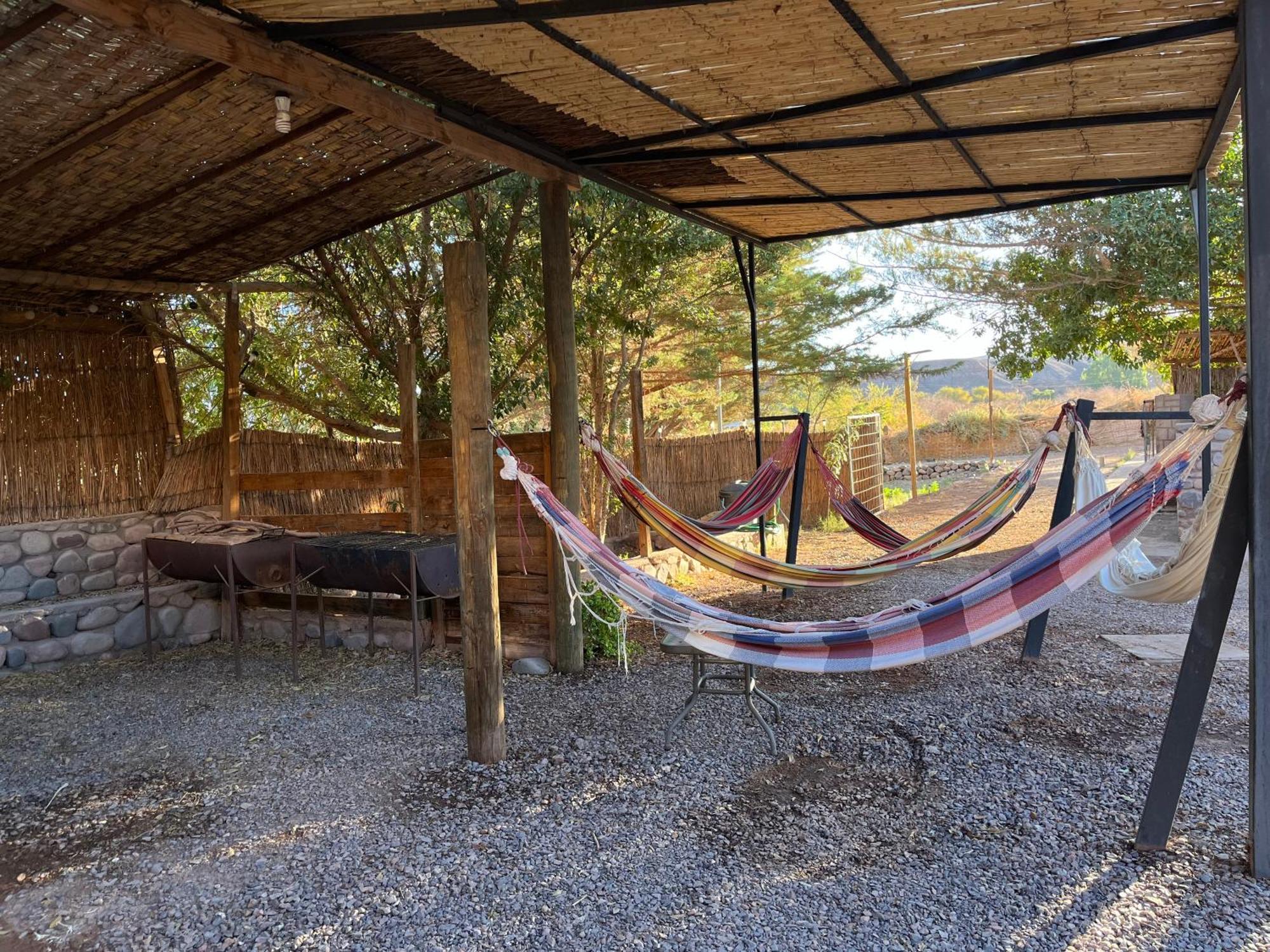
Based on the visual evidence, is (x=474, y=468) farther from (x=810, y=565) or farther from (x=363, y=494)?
(x=363, y=494)

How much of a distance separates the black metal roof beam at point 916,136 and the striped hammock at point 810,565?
1.14 meters

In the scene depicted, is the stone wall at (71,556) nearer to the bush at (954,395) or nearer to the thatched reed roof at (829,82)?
the thatched reed roof at (829,82)

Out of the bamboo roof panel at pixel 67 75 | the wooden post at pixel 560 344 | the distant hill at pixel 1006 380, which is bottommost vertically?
the wooden post at pixel 560 344

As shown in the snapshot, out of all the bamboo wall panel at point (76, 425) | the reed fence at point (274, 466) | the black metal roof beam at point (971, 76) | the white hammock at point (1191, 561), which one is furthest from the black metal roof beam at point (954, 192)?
the bamboo wall panel at point (76, 425)

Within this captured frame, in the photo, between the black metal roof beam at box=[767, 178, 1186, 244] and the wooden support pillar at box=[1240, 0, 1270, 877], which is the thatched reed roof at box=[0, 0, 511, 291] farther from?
the wooden support pillar at box=[1240, 0, 1270, 877]

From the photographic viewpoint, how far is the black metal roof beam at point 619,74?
8.07 feet

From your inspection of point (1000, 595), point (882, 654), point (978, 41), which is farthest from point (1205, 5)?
point (882, 654)

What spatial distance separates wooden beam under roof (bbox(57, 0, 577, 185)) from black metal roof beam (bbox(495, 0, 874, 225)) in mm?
712

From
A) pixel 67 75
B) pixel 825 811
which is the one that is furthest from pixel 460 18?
pixel 825 811

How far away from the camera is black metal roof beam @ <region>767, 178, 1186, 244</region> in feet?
13.9

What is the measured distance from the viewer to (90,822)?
2.65 meters

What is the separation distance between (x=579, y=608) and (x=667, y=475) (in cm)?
431

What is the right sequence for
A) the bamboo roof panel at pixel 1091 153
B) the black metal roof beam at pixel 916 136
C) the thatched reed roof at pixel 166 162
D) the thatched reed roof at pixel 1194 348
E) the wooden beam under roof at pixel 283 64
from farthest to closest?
the thatched reed roof at pixel 1194 348 < the bamboo roof panel at pixel 1091 153 < the black metal roof beam at pixel 916 136 < the thatched reed roof at pixel 166 162 < the wooden beam under roof at pixel 283 64

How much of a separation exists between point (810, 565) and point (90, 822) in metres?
2.73
